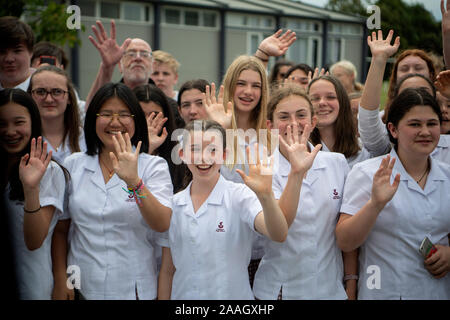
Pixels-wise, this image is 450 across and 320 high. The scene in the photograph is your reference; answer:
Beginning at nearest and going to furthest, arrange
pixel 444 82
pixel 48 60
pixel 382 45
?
pixel 444 82
pixel 382 45
pixel 48 60

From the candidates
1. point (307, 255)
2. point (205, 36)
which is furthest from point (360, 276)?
point (205, 36)

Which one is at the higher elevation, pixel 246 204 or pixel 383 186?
pixel 383 186

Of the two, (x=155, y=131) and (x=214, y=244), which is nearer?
(x=214, y=244)

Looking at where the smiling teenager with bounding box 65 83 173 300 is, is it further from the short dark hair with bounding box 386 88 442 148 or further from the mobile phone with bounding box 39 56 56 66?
the mobile phone with bounding box 39 56 56 66

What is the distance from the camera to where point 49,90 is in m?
3.06

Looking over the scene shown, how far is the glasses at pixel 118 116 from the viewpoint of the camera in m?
2.59

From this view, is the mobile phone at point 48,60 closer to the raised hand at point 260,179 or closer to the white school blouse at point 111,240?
the white school blouse at point 111,240

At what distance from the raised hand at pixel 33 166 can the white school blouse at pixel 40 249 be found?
16cm

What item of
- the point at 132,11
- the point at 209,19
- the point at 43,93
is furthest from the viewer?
the point at 209,19

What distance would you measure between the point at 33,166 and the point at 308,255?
155cm

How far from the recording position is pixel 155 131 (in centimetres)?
301

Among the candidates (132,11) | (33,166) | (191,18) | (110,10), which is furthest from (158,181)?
(191,18)

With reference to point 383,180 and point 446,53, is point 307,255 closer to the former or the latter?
point 383,180

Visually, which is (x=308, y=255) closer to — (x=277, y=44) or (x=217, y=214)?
(x=217, y=214)
